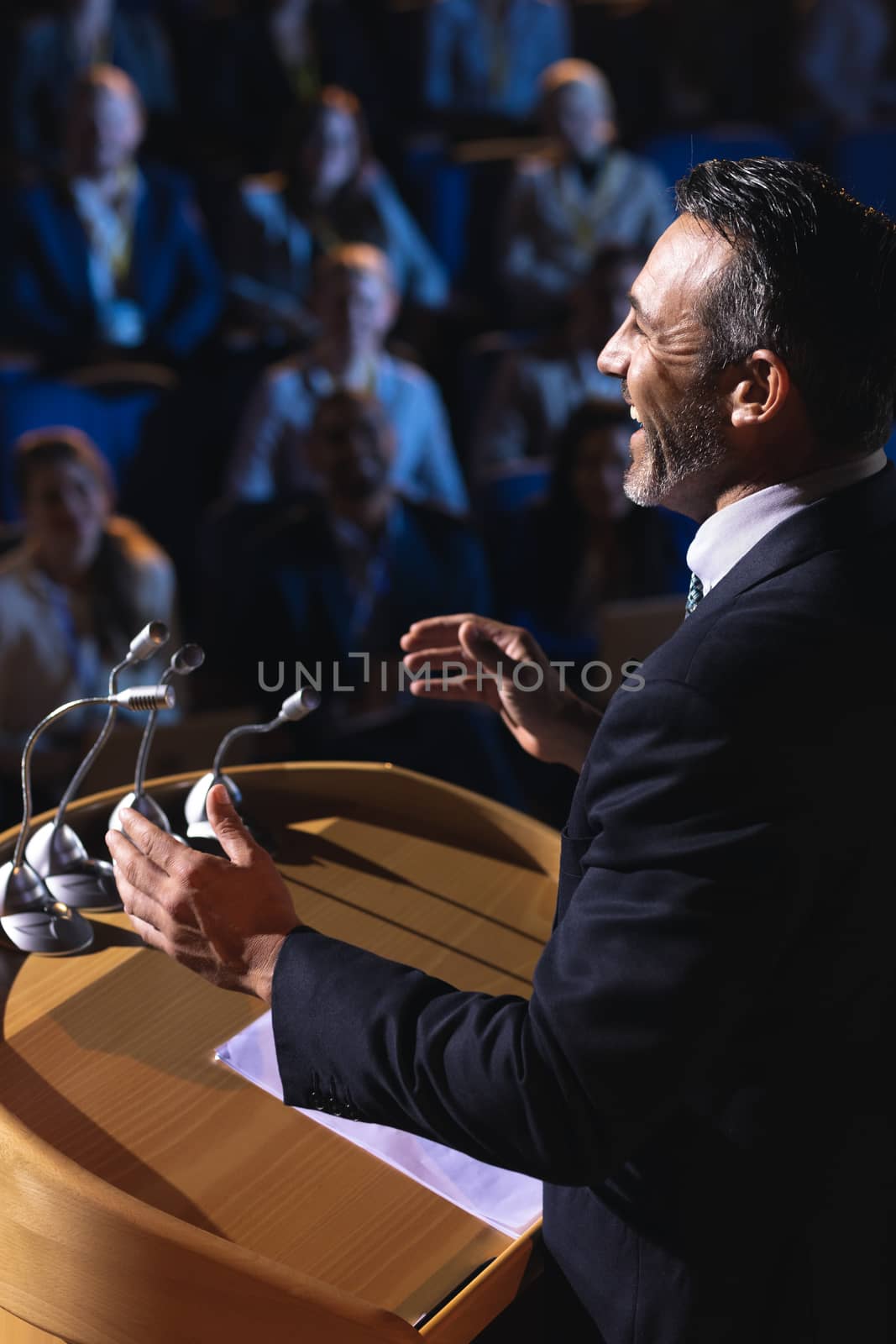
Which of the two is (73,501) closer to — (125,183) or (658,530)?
(125,183)

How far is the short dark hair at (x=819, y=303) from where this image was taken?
660 mm

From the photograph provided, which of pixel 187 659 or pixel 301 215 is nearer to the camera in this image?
pixel 187 659

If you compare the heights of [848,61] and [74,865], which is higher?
[848,61]

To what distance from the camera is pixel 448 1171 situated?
815mm

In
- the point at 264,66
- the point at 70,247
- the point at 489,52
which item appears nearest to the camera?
the point at 70,247

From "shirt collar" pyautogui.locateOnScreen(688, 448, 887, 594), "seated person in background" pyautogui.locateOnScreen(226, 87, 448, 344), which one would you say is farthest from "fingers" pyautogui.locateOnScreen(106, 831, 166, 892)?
"seated person in background" pyautogui.locateOnScreen(226, 87, 448, 344)

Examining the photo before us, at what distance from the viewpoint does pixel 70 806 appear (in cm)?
115

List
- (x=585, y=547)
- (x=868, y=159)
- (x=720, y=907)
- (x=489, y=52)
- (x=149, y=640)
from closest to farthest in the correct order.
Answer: (x=720, y=907)
(x=149, y=640)
(x=585, y=547)
(x=868, y=159)
(x=489, y=52)

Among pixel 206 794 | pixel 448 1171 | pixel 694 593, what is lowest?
pixel 448 1171

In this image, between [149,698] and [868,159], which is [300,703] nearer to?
[149,698]

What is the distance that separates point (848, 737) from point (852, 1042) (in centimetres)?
17

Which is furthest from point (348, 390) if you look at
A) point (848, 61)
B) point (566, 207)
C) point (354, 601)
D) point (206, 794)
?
point (848, 61)

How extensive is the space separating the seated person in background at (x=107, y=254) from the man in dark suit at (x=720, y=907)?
2.31 metres

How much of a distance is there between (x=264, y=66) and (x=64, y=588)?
1.60 meters
